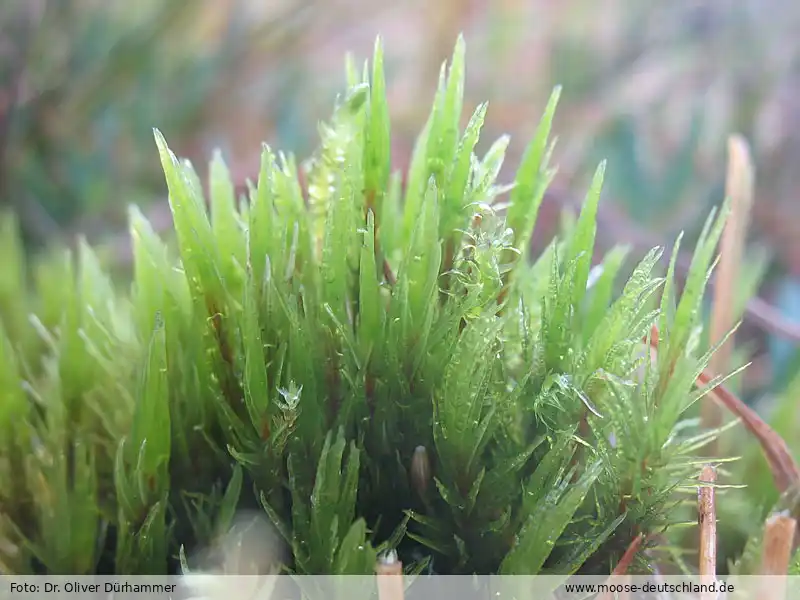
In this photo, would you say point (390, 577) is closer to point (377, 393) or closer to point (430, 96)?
point (377, 393)

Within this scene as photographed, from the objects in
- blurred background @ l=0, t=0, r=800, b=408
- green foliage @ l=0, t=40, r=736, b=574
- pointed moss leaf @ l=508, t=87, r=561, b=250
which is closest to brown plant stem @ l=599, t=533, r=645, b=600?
green foliage @ l=0, t=40, r=736, b=574

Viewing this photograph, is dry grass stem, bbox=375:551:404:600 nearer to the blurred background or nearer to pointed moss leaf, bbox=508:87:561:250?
pointed moss leaf, bbox=508:87:561:250

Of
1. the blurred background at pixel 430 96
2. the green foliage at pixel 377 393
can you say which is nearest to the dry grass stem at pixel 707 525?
the green foliage at pixel 377 393

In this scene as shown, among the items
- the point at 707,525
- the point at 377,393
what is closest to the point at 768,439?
the point at 707,525

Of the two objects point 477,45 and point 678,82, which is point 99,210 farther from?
point 678,82

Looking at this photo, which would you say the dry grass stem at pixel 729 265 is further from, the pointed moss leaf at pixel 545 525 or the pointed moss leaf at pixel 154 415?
the pointed moss leaf at pixel 154 415
